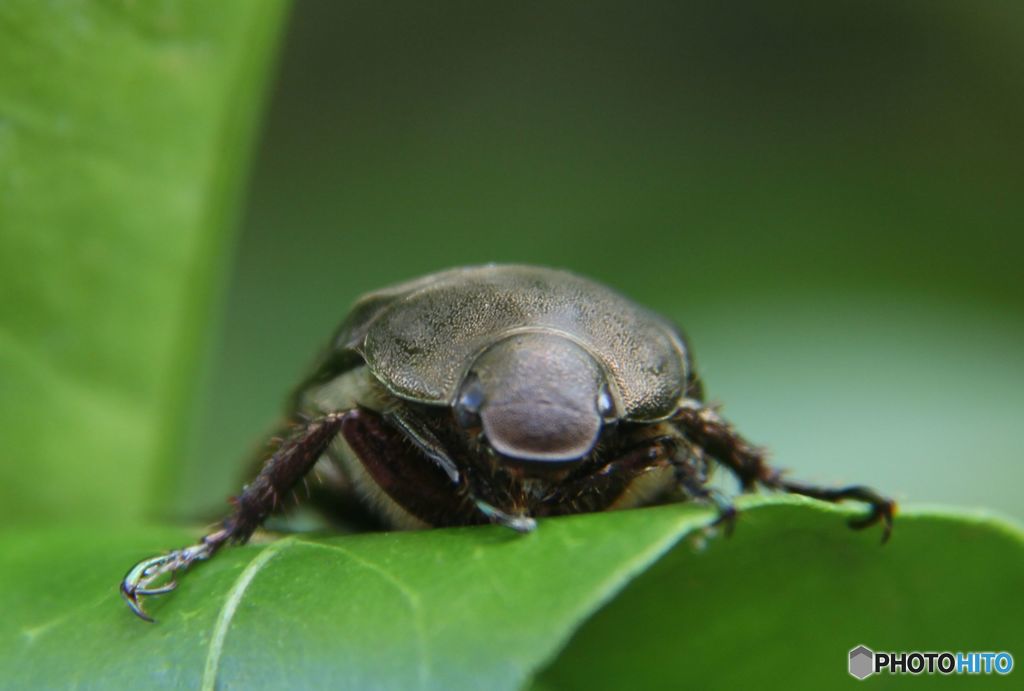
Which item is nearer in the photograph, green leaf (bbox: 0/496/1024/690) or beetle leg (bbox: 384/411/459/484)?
green leaf (bbox: 0/496/1024/690)

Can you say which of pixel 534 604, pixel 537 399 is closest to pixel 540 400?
pixel 537 399

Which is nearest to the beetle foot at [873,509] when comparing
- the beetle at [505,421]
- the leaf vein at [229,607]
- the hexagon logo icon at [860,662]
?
the beetle at [505,421]

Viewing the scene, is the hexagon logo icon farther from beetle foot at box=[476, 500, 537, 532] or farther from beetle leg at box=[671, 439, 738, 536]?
beetle foot at box=[476, 500, 537, 532]

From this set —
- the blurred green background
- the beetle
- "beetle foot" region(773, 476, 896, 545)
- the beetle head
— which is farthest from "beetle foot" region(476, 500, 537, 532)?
the blurred green background

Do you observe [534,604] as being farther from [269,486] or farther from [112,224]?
[112,224]

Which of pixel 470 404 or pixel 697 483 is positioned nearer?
pixel 697 483
